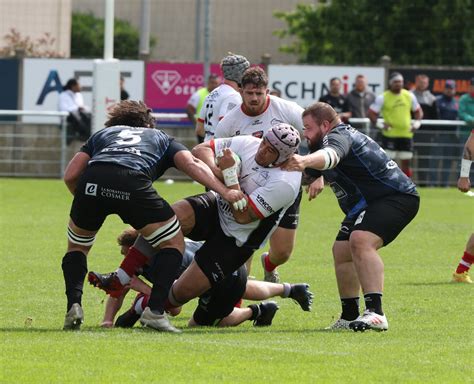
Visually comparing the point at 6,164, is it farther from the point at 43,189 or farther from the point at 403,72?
the point at 403,72

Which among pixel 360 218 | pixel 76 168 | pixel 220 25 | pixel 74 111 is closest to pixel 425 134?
pixel 74 111

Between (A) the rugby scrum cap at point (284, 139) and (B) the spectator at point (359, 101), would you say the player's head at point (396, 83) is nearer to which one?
(B) the spectator at point (359, 101)

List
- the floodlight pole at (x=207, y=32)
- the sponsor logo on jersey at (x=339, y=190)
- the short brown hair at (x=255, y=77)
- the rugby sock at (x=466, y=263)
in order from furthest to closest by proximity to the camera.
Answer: the floodlight pole at (x=207, y=32)
the rugby sock at (x=466, y=263)
the short brown hair at (x=255, y=77)
the sponsor logo on jersey at (x=339, y=190)

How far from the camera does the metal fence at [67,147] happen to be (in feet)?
84.4

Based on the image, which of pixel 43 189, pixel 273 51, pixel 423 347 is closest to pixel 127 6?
pixel 273 51

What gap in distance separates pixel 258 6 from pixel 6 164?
26.6 meters

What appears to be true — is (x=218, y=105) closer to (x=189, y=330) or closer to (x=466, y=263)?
(x=466, y=263)

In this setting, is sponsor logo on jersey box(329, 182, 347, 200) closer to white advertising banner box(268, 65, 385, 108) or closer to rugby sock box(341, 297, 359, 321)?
rugby sock box(341, 297, 359, 321)

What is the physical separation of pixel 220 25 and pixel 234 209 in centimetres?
4500

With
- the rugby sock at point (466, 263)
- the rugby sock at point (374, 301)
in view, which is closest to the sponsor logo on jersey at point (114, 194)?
the rugby sock at point (374, 301)

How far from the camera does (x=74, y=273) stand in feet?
30.9

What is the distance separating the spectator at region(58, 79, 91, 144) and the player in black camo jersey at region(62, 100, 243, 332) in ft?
53.2

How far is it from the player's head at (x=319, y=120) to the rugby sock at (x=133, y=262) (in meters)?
1.47

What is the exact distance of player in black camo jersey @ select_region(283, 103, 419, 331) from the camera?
9.47 meters
